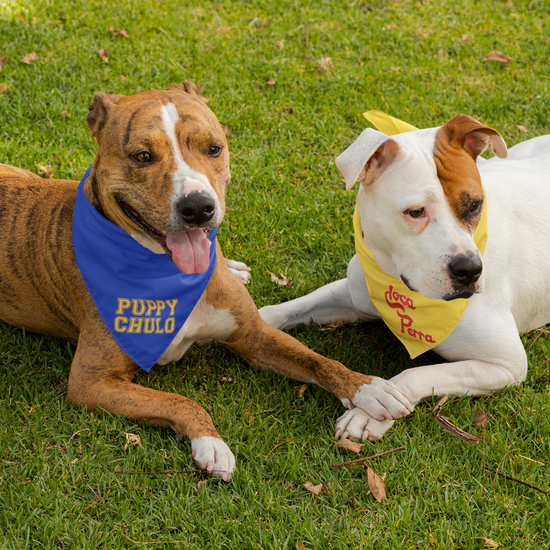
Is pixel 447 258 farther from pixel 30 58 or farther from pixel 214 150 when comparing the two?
pixel 30 58

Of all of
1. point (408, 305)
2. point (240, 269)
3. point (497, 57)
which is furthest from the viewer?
point (497, 57)

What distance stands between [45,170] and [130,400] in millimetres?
2961

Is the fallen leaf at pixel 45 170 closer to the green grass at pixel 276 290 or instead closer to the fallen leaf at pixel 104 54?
the green grass at pixel 276 290

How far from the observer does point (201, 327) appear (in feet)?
12.5

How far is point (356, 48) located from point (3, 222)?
16.9 feet

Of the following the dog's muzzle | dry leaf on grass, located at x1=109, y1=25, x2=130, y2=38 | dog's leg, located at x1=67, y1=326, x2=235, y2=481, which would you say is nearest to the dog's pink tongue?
dog's leg, located at x1=67, y1=326, x2=235, y2=481

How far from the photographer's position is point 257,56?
7.20 m

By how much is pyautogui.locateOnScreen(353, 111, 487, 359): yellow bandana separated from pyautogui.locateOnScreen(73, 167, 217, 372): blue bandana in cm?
108

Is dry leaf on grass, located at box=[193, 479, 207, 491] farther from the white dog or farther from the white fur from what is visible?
the white fur

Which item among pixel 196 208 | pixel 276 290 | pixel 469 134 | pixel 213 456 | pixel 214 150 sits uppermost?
pixel 469 134

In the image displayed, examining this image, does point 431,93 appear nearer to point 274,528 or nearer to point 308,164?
point 308,164

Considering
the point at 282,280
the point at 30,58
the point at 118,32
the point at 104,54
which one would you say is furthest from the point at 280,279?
the point at 118,32

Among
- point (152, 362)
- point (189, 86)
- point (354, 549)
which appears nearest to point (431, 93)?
point (189, 86)

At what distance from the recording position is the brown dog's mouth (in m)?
3.32
